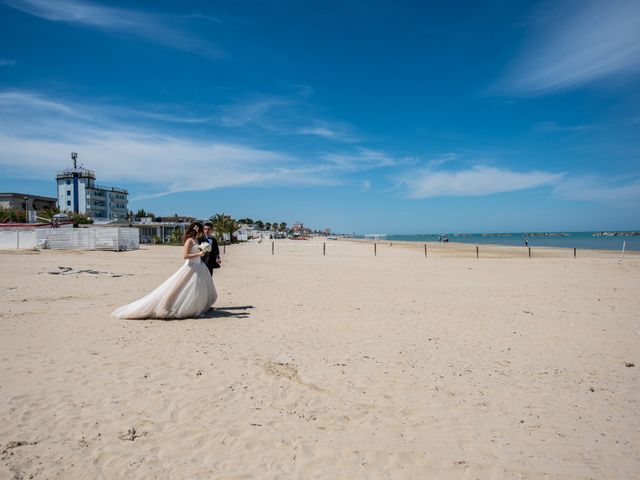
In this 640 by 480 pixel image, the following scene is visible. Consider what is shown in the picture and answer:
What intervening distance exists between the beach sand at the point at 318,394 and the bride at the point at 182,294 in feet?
1.02

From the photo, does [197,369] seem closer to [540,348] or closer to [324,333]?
[324,333]

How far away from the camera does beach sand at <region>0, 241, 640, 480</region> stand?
3430 millimetres

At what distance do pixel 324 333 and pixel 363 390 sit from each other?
2.81m

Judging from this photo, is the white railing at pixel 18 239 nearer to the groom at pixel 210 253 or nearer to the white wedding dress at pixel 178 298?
the white wedding dress at pixel 178 298

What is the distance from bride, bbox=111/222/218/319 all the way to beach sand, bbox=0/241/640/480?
31 centimetres

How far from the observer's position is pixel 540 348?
7.02 meters

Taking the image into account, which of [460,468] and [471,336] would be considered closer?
[460,468]

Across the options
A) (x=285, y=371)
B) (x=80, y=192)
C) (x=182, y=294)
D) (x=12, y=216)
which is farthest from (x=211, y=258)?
(x=80, y=192)

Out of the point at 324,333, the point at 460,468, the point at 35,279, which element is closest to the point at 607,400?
the point at 460,468

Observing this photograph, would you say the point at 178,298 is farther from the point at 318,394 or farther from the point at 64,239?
the point at 64,239

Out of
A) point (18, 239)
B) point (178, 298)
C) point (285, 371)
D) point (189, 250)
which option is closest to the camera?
point (285, 371)

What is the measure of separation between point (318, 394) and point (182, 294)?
4.88 m

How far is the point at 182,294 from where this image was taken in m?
8.59

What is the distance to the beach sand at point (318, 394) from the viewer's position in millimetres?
3430
